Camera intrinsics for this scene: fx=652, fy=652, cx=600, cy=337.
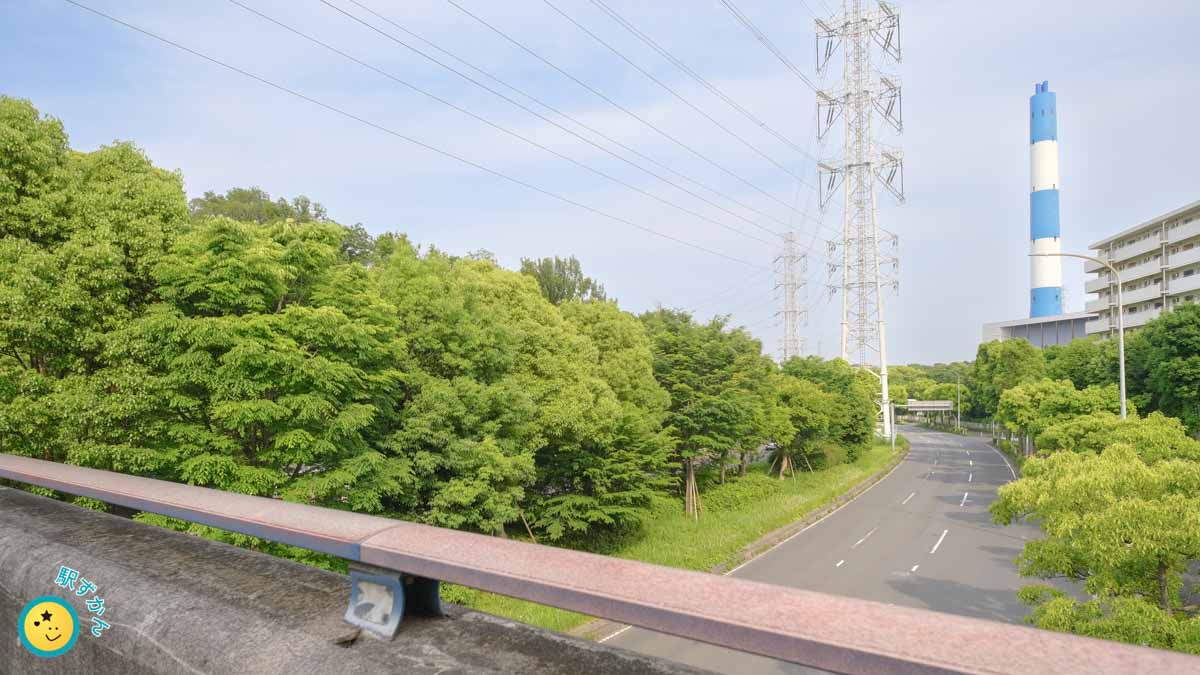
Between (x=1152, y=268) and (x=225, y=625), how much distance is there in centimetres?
6068

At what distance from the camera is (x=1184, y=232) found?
143 ft

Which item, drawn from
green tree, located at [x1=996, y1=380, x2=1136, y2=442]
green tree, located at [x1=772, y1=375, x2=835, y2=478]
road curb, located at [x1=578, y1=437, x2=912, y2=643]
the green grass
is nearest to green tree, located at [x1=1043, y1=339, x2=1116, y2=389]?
green tree, located at [x1=996, y1=380, x2=1136, y2=442]

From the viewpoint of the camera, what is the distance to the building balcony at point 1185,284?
1655 inches

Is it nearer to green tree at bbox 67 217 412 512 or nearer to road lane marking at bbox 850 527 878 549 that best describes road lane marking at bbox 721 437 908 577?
road lane marking at bbox 850 527 878 549

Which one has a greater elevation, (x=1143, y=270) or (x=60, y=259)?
(x=1143, y=270)

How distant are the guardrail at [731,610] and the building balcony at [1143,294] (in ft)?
194

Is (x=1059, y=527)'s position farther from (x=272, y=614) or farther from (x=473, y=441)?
(x=473, y=441)

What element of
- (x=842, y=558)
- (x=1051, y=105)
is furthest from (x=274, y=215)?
(x=1051, y=105)

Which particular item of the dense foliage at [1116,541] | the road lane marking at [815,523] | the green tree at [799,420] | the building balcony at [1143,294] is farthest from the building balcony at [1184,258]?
the dense foliage at [1116,541]

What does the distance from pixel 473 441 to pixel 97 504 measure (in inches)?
284

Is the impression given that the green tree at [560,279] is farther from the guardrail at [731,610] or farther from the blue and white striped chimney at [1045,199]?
the blue and white striped chimney at [1045,199]

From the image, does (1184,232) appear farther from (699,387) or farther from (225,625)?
(225,625)

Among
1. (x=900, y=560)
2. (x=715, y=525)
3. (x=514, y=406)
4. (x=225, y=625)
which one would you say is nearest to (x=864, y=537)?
(x=900, y=560)

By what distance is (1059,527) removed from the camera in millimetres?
7656
